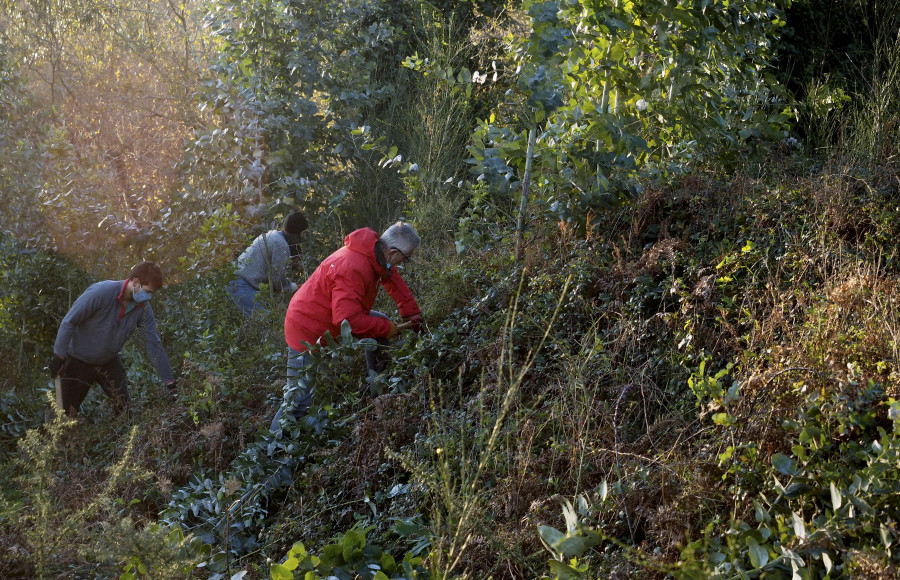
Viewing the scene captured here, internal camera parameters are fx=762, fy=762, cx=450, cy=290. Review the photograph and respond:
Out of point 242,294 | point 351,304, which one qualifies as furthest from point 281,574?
point 242,294

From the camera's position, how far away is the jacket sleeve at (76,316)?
677cm

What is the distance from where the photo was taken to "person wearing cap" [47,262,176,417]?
268 inches

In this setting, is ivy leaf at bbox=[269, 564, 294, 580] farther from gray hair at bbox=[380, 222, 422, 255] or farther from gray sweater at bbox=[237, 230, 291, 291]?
gray sweater at bbox=[237, 230, 291, 291]

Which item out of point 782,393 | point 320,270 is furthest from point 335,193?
point 782,393

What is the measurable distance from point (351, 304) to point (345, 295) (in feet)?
0.26

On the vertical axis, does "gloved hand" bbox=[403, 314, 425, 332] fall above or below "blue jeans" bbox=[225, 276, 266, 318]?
below

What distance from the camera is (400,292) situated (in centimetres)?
574

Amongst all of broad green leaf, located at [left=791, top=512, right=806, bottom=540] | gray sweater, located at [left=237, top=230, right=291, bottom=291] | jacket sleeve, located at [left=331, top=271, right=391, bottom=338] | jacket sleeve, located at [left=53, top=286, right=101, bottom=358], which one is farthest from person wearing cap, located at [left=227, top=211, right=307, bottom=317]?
broad green leaf, located at [left=791, top=512, right=806, bottom=540]

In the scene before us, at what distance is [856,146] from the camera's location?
6.46 meters

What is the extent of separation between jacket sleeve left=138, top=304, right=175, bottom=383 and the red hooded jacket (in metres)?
2.03

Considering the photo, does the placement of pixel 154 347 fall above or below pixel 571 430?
above

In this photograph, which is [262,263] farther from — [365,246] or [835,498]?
[835,498]

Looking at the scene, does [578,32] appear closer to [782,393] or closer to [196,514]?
[782,393]

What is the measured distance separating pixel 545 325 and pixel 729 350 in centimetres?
126
